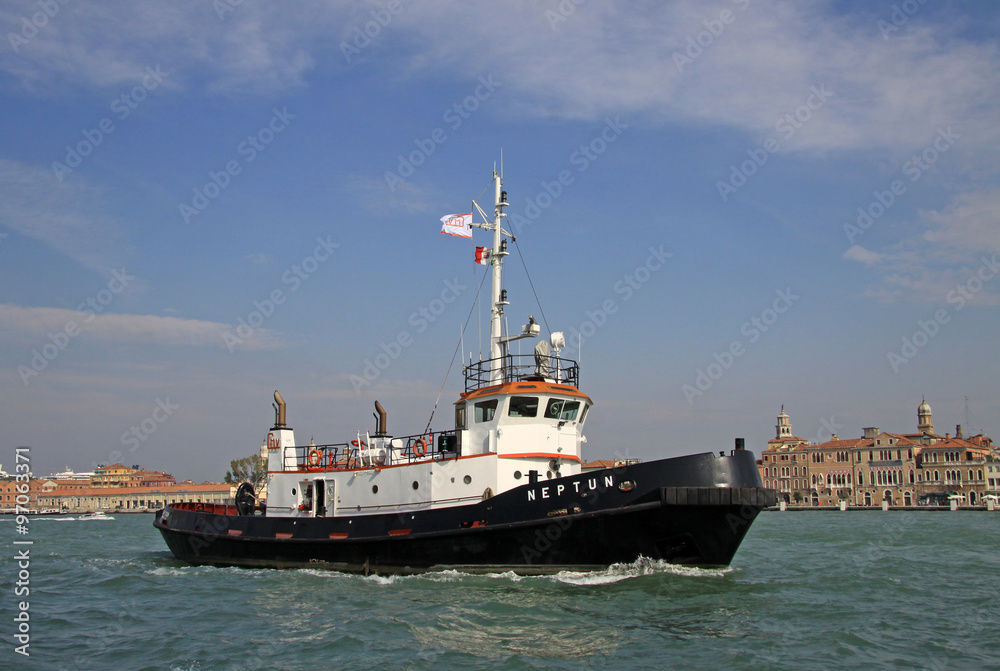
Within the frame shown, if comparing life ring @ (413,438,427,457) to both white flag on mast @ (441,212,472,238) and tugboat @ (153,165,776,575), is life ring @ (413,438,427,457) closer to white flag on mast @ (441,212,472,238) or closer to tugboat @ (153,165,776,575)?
tugboat @ (153,165,776,575)

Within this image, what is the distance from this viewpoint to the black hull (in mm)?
14461

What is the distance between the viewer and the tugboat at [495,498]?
48.2ft

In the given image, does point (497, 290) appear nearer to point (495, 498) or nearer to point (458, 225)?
point (458, 225)

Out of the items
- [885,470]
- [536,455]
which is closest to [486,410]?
[536,455]

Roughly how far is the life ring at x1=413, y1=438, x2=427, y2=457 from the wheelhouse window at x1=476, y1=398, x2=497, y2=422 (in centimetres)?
150

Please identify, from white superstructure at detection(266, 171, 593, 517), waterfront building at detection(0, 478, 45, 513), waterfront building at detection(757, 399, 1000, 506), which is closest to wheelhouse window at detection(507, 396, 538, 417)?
white superstructure at detection(266, 171, 593, 517)

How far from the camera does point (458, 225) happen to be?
18922 millimetres

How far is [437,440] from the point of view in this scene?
17.6 meters

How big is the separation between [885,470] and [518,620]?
9801cm

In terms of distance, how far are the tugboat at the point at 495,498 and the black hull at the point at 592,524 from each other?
0.07ft

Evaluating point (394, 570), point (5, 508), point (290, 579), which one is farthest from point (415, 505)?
point (5, 508)

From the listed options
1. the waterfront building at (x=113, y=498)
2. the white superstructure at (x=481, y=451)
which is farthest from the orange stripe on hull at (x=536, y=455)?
the waterfront building at (x=113, y=498)

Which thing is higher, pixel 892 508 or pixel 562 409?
pixel 562 409

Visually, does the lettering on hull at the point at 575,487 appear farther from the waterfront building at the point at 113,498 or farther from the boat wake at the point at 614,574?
the waterfront building at the point at 113,498
